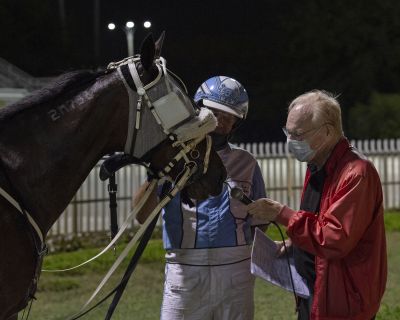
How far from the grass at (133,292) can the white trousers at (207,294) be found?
267cm

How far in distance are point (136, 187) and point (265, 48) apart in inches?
1185

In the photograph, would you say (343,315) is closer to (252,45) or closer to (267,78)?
(267,78)

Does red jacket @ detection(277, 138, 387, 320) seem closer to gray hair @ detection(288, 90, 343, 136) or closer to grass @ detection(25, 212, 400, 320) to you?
gray hair @ detection(288, 90, 343, 136)

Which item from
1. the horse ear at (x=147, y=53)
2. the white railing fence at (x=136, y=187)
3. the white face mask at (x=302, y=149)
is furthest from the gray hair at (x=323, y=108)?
the white railing fence at (x=136, y=187)

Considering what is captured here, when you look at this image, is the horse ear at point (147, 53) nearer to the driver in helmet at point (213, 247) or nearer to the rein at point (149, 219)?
the rein at point (149, 219)

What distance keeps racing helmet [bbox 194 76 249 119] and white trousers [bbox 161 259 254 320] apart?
82cm

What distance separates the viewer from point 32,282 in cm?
343

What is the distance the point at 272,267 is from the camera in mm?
4168

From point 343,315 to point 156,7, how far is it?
138ft

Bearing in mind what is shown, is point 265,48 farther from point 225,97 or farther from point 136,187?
point 225,97

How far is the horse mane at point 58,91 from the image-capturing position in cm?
345

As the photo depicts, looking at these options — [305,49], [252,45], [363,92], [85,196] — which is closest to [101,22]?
[252,45]

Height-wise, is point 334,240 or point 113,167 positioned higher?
point 113,167

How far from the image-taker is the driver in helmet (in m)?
4.25
